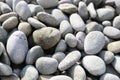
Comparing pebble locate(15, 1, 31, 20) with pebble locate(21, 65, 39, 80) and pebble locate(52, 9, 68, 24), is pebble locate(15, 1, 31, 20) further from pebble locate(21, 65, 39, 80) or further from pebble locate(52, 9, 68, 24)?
pebble locate(21, 65, 39, 80)

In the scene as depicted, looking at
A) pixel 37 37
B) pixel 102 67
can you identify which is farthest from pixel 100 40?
pixel 37 37

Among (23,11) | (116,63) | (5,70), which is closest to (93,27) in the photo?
(116,63)

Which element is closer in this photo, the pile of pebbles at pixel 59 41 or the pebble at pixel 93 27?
the pile of pebbles at pixel 59 41

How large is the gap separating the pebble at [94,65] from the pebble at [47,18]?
0.20 meters

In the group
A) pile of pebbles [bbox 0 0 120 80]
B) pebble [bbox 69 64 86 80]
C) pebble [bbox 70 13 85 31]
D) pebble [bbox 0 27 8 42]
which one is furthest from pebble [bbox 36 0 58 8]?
pebble [bbox 69 64 86 80]

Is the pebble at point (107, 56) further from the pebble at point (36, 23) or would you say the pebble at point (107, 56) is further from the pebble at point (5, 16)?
the pebble at point (5, 16)

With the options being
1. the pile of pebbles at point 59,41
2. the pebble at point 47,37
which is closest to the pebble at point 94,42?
the pile of pebbles at point 59,41

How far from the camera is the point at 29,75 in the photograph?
0.87m

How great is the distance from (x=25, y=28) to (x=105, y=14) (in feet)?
1.09

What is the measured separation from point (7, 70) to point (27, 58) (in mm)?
96

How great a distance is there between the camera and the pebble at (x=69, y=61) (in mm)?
→ 893

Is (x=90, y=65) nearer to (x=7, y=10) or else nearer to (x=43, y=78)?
(x=43, y=78)

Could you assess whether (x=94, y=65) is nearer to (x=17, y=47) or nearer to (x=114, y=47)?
(x=114, y=47)

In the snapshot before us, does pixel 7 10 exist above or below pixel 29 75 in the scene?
above
